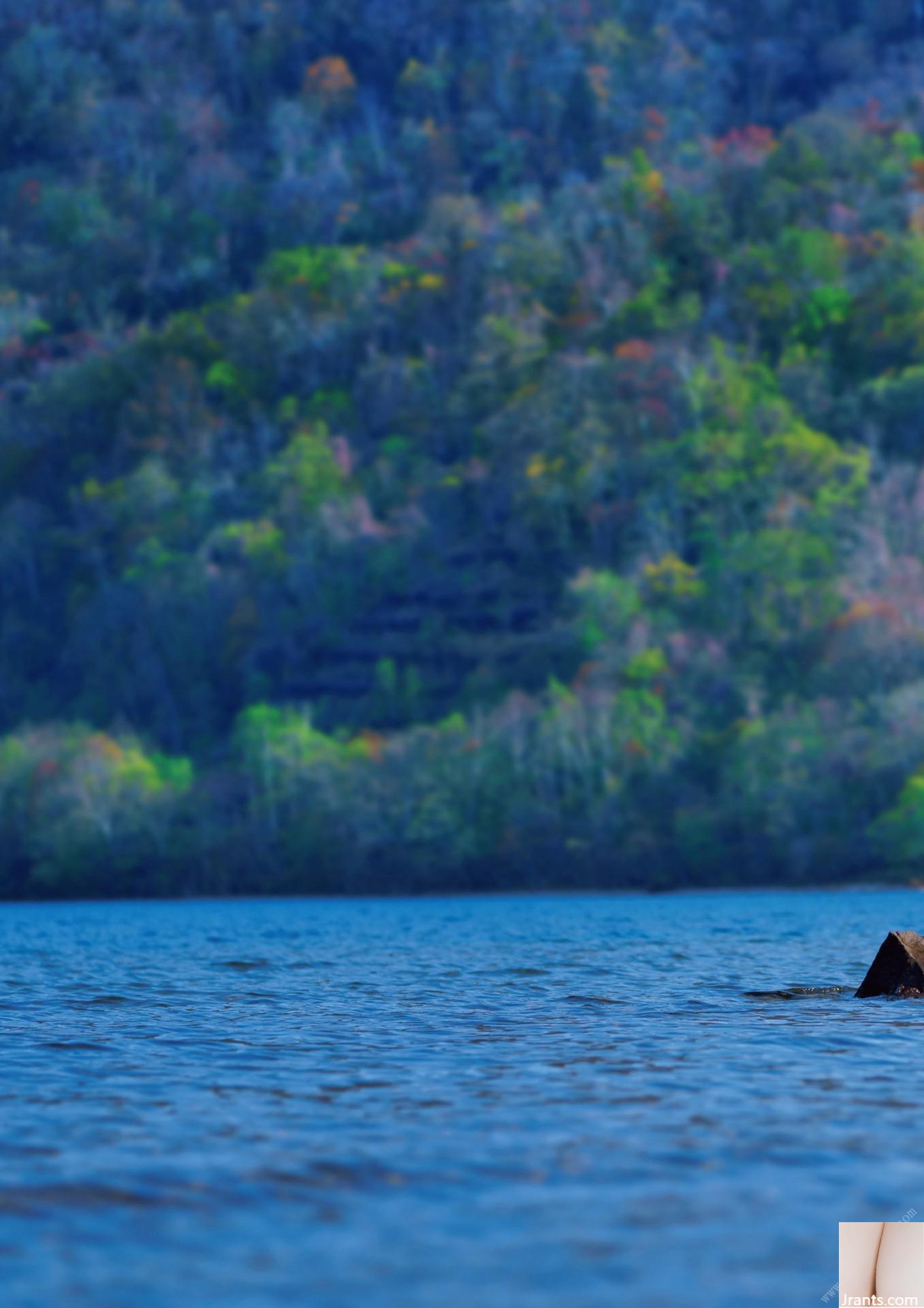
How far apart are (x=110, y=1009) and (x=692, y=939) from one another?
27.2m

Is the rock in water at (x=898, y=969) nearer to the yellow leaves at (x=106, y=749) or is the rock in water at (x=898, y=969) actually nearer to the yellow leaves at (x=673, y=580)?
the yellow leaves at (x=106, y=749)

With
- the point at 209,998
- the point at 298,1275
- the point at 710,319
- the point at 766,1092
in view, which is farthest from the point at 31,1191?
the point at 710,319

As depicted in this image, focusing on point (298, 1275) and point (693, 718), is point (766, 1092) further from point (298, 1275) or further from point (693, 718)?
point (693, 718)

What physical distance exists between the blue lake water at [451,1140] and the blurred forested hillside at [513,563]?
281ft

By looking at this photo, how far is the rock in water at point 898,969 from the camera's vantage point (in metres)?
31.2

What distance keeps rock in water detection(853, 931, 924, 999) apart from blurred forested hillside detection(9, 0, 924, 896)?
273 ft

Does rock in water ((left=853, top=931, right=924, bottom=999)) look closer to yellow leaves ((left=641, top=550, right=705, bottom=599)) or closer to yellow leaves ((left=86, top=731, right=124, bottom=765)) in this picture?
yellow leaves ((left=86, top=731, right=124, bottom=765))

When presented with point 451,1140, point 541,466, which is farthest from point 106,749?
point 451,1140

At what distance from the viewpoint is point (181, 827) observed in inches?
5037

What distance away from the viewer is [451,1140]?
56.5 feet

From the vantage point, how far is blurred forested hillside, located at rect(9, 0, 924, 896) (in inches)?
4806

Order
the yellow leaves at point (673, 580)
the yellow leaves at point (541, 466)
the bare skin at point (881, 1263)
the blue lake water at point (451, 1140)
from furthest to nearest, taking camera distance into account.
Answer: the yellow leaves at point (541, 466)
the yellow leaves at point (673, 580)
the blue lake water at point (451, 1140)
the bare skin at point (881, 1263)

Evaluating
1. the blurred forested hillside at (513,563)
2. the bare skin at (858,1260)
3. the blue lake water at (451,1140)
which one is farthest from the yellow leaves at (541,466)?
the bare skin at (858,1260)

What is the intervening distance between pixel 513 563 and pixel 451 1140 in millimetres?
139045
